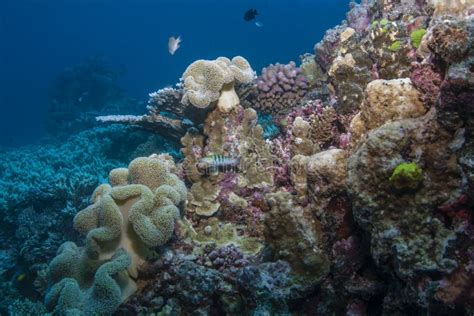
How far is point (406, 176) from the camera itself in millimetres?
2395

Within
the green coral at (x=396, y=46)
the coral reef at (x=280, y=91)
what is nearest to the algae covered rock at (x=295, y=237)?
the green coral at (x=396, y=46)

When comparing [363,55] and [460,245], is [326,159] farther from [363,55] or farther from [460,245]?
[363,55]

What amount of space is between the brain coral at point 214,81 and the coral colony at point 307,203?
1.0 inches

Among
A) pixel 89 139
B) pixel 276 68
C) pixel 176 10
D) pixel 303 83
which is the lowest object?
pixel 303 83

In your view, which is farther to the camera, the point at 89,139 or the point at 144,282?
the point at 89,139

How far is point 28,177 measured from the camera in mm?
9500

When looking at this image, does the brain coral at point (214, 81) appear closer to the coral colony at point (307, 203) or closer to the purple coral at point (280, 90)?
the coral colony at point (307, 203)

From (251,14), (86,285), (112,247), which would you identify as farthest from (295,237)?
(251,14)

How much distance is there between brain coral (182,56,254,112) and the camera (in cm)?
529

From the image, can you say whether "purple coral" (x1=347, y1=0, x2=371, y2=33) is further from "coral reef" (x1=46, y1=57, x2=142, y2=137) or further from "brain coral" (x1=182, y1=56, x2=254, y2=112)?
"coral reef" (x1=46, y1=57, x2=142, y2=137)

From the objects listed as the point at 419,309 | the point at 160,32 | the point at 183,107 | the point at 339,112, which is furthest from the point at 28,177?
the point at 160,32

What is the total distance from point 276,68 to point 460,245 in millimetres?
5439

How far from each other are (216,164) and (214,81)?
1306mm

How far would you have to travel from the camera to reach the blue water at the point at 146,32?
78000 mm
